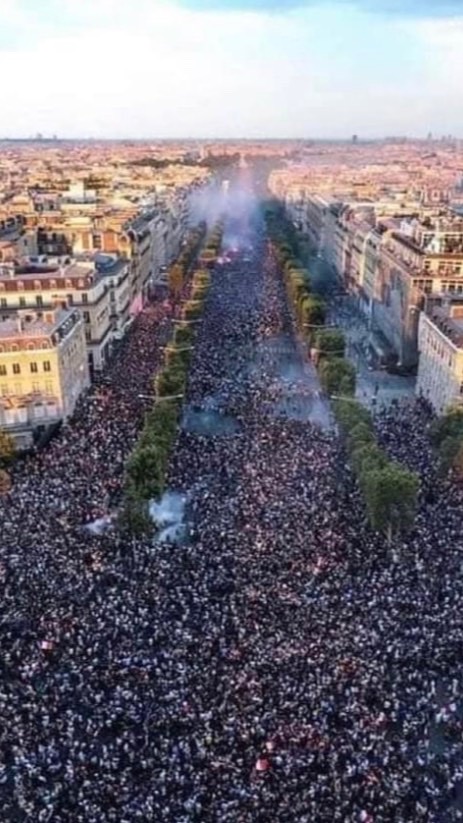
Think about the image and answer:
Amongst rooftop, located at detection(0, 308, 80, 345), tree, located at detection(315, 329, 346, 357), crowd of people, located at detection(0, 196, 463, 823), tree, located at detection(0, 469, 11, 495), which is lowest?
crowd of people, located at detection(0, 196, 463, 823)

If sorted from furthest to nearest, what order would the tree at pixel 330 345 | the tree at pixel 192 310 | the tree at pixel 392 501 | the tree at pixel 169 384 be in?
the tree at pixel 192 310
the tree at pixel 330 345
the tree at pixel 169 384
the tree at pixel 392 501

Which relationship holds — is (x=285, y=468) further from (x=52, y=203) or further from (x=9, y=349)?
(x=52, y=203)

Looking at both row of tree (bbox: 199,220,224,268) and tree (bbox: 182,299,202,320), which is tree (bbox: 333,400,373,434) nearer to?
tree (bbox: 182,299,202,320)

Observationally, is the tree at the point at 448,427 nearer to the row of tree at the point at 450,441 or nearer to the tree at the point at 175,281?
the row of tree at the point at 450,441

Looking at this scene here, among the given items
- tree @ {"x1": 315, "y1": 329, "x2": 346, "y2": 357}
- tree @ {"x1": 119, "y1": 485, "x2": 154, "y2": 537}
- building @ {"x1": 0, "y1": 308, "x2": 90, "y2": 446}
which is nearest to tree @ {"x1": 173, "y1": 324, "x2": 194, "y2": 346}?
tree @ {"x1": 315, "y1": 329, "x2": 346, "y2": 357}

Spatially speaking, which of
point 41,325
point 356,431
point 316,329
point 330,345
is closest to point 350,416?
point 356,431

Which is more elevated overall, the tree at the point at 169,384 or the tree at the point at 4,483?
the tree at the point at 169,384

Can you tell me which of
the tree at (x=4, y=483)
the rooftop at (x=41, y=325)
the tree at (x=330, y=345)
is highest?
the rooftop at (x=41, y=325)

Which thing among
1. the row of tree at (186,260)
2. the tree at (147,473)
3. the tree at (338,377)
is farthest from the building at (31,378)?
the row of tree at (186,260)
